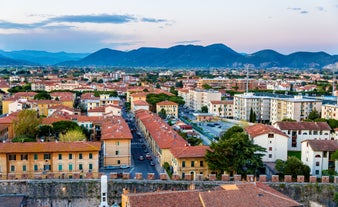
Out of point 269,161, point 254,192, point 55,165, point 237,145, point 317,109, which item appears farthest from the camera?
point 317,109

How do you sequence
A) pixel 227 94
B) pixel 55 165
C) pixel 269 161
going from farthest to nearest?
pixel 227 94 < pixel 269 161 < pixel 55 165

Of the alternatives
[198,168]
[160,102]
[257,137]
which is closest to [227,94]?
[160,102]

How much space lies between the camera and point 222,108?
→ 85.1 m

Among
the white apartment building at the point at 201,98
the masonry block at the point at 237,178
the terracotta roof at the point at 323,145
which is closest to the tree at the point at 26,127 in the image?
the masonry block at the point at 237,178

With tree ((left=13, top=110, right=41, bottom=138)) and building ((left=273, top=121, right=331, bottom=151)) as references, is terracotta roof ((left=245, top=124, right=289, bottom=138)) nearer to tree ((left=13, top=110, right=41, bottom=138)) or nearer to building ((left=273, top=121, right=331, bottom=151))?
building ((left=273, top=121, right=331, bottom=151))

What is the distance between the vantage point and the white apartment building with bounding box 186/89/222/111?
93.5m

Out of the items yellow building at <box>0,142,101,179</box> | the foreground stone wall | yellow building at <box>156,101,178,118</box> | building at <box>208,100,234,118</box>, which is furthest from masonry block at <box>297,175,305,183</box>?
building at <box>208,100,234,118</box>

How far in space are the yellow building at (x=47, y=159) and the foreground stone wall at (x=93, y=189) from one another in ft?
13.9

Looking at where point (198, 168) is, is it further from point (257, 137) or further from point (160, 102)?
point (160, 102)

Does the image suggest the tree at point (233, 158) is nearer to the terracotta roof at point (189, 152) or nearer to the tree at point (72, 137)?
the terracotta roof at point (189, 152)

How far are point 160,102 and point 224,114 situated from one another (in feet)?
47.4

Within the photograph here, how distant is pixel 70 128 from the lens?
48.2 meters

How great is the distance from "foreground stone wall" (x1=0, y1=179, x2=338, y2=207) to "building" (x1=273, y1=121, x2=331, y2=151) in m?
19.9

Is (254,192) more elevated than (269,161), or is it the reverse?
(254,192)
